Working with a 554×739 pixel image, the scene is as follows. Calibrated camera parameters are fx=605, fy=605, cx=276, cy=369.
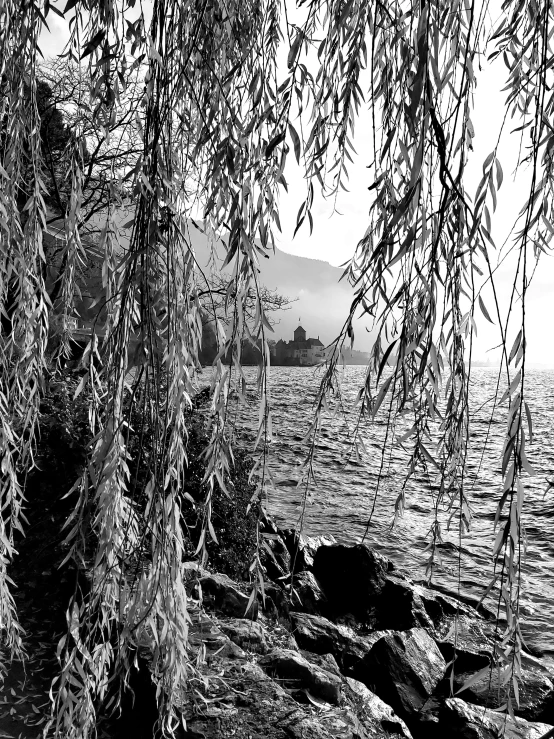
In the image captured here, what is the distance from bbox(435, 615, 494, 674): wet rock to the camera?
4863mm

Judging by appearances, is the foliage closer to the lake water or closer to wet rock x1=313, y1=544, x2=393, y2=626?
the lake water

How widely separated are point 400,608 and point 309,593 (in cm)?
92

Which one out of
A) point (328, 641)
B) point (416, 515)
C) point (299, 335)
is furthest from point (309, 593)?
point (299, 335)

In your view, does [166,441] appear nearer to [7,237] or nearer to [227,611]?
[7,237]

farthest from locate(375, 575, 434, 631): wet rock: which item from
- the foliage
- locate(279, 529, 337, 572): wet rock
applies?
the foliage

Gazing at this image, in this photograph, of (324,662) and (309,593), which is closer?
(324,662)

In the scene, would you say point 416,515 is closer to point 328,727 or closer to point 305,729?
point 328,727

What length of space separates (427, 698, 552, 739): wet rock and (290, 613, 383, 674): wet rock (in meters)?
0.81

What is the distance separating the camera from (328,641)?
446 centimetres

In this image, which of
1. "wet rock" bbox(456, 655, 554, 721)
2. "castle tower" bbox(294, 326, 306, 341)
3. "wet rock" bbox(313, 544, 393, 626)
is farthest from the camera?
"castle tower" bbox(294, 326, 306, 341)

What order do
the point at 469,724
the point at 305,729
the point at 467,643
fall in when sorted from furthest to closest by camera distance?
the point at 467,643 → the point at 469,724 → the point at 305,729

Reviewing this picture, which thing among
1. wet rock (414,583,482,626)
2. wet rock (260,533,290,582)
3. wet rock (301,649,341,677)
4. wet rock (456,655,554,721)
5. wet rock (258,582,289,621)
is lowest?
wet rock (414,583,482,626)

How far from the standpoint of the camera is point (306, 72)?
1.54 metres

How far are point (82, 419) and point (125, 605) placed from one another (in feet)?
10.5
